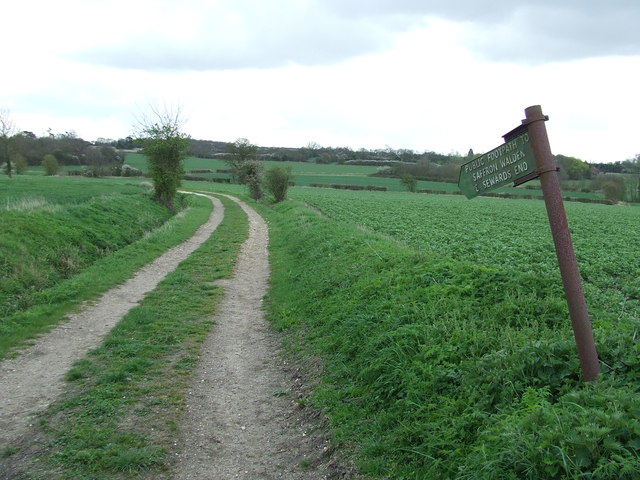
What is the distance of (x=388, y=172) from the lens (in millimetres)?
103750

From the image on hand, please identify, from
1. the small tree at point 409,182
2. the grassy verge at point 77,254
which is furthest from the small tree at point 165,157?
the small tree at point 409,182

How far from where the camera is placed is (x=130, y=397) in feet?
19.3

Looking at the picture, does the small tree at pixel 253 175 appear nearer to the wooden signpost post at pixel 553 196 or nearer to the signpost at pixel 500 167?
the signpost at pixel 500 167

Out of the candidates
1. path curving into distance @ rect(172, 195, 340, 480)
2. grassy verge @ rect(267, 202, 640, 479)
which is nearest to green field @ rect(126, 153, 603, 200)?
path curving into distance @ rect(172, 195, 340, 480)

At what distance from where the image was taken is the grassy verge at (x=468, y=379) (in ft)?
11.0

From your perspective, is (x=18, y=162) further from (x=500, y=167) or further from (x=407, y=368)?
(x=500, y=167)

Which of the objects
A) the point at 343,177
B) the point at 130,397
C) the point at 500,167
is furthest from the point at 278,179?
the point at 343,177

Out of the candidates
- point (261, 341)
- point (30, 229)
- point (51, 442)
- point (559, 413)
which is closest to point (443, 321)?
point (559, 413)

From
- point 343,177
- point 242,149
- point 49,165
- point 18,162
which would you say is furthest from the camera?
point 343,177

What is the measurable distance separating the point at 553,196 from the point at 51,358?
7.07m

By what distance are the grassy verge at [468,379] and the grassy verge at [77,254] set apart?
180 inches

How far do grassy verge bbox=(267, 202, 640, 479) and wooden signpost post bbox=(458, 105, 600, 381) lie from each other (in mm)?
316

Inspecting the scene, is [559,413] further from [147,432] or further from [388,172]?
[388,172]

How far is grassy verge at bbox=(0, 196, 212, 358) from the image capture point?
8.80 metres
